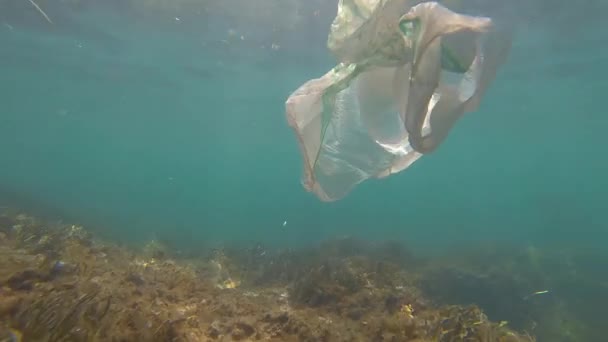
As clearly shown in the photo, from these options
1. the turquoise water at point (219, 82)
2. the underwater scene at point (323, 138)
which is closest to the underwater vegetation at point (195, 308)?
the underwater scene at point (323, 138)

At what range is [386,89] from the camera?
153 inches

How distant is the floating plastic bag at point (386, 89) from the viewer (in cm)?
293

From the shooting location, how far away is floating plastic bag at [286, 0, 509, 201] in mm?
2932

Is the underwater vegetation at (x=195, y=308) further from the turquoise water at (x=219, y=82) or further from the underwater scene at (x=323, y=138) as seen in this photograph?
the turquoise water at (x=219, y=82)

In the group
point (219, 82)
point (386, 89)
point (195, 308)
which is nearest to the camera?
point (195, 308)

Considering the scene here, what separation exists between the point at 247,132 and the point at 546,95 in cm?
3901

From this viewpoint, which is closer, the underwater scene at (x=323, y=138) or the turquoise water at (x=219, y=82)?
the underwater scene at (x=323, y=138)

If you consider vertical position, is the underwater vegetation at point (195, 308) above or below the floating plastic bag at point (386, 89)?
below

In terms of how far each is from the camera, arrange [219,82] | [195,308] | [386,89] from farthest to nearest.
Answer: [219,82]
[386,89]
[195,308]

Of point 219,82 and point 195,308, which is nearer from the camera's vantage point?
point 195,308

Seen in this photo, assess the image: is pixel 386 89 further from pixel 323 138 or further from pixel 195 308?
pixel 195 308

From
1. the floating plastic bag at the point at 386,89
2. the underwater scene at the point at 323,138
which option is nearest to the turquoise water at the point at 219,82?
the underwater scene at the point at 323,138

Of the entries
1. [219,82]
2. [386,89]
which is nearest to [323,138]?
[386,89]

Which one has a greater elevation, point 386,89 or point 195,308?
point 386,89
